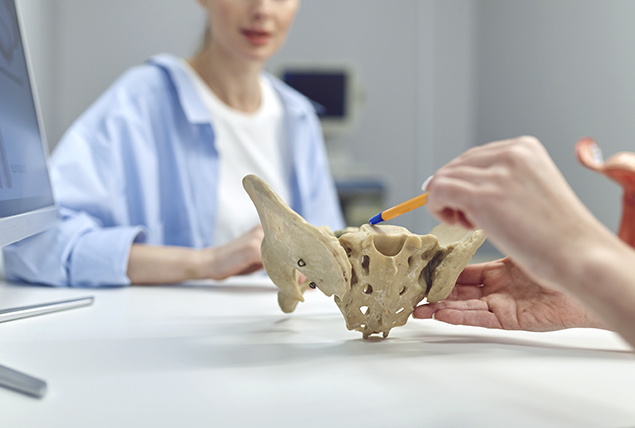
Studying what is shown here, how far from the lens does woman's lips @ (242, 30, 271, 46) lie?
129cm

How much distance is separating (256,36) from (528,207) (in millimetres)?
1093

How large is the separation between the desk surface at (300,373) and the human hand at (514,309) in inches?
0.8

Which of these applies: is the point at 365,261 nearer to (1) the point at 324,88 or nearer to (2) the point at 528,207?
(2) the point at 528,207

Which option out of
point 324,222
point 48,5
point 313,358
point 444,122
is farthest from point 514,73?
point 313,358

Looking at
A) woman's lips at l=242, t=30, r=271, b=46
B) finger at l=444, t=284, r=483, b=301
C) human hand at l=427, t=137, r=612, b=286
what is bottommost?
finger at l=444, t=284, r=483, b=301

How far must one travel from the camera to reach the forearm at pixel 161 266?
3.11ft

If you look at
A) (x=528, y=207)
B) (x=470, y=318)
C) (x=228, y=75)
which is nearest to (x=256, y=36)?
(x=228, y=75)

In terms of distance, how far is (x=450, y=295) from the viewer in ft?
2.14

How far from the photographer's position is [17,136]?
70 centimetres

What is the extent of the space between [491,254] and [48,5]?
2.79 meters

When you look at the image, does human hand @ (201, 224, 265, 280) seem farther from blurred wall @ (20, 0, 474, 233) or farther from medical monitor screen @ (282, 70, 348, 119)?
blurred wall @ (20, 0, 474, 233)

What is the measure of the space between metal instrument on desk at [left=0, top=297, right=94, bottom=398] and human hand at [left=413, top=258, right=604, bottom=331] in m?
0.39

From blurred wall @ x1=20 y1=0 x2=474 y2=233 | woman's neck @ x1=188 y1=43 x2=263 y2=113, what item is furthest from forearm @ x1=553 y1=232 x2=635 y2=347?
blurred wall @ x1=20 y1=0 x2=474 y2=233

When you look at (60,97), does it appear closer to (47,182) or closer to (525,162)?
(47,182)
